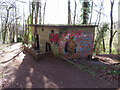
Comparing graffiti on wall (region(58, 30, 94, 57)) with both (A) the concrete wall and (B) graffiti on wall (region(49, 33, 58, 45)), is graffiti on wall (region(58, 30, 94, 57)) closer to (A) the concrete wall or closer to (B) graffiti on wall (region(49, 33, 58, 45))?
(A) the concrete wall

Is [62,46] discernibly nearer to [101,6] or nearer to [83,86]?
[83,86]

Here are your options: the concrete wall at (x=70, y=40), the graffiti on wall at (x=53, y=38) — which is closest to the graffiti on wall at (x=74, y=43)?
the concrete wall at (x=70, y=40)

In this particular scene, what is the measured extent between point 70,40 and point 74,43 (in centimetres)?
46

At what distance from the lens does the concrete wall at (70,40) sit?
9141 millimetres

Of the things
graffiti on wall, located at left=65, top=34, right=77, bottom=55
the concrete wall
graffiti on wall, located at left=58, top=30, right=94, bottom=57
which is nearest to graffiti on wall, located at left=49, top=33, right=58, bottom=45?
the concrete wall

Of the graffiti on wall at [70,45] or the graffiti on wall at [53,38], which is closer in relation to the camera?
the graffiti on wall at [70,45]

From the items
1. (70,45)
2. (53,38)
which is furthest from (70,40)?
(53,38)

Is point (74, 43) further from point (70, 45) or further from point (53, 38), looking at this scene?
point (53, 38)

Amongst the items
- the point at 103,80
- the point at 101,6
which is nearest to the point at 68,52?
the point at 103,80

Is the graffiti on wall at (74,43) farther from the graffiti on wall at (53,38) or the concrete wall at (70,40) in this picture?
the graffiti on wall at (53,38)

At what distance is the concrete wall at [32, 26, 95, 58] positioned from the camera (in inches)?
360

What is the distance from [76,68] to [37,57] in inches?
139

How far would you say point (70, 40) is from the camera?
9.24m

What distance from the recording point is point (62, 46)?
9.22 meters
